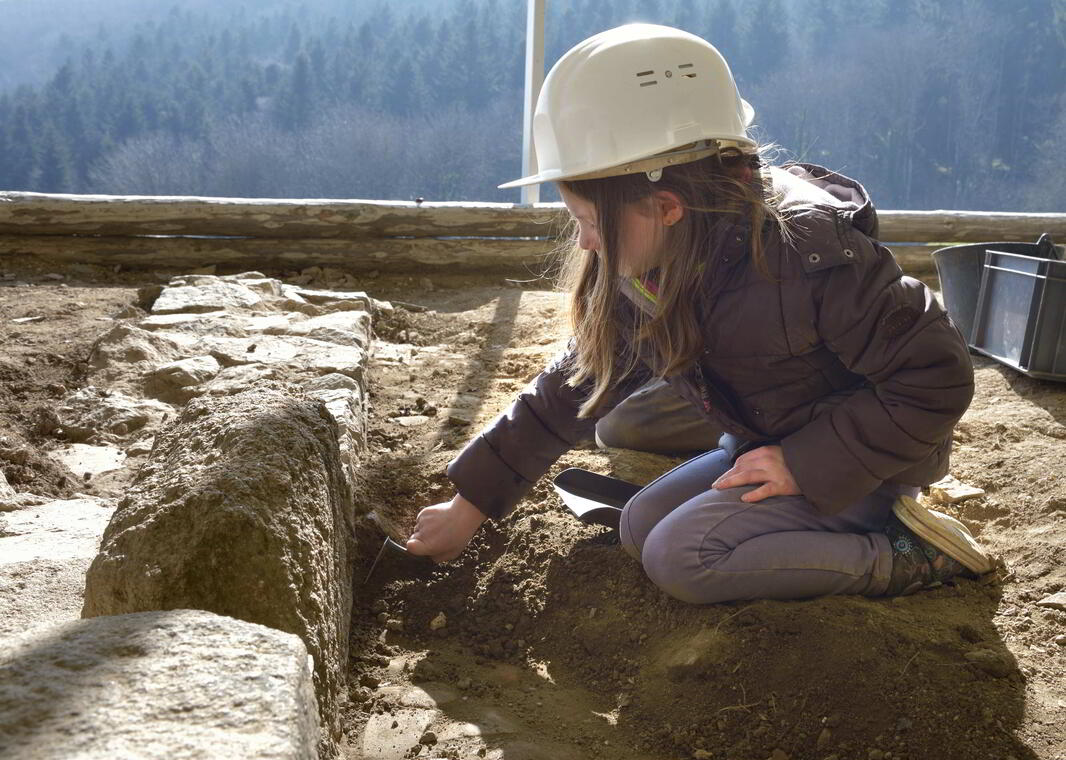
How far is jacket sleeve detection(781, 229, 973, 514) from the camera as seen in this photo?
1.73 metres

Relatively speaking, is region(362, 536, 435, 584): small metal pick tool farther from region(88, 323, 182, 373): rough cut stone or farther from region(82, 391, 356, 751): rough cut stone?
region(88, 323, 182, 373): rough cut stone

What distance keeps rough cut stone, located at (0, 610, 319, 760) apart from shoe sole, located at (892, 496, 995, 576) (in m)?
1.34

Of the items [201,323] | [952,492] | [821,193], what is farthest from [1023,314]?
[201,323]

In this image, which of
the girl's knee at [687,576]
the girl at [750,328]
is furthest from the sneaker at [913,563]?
the girl's knee at [687,576]

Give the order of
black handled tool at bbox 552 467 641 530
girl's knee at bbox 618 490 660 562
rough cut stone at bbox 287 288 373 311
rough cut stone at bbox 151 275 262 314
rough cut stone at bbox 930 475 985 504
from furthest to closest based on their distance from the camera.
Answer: rough cut stone at bbox 287 288 373 311
rough cut stone at bbox 151 275 262 314
rough cut stone at bbox 930 475 985 504
black handled tool at bbox 552 467 641 530
girl's knee at bbox 618 490 660 562

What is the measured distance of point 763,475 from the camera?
1895 millimetres

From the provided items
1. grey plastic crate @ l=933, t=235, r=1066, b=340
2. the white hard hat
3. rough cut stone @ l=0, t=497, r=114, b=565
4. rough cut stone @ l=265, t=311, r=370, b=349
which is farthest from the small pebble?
grey plastic crate @ l=933, t=235, r=1066, b=340

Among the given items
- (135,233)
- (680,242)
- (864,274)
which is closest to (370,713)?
(680,242)

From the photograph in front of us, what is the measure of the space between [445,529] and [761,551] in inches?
27.7

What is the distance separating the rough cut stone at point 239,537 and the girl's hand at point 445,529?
34cm

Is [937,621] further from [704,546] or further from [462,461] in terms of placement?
[462,461]

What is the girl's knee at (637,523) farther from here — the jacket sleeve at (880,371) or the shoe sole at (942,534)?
the shoe sole at (942,534)

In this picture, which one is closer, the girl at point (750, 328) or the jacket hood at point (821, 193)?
the girl at point (750, 328)

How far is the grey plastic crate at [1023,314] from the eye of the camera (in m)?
3.30
